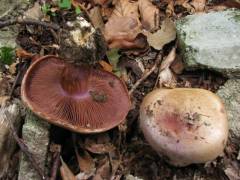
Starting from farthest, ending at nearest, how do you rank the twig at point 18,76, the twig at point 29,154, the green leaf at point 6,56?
the green leaf at point 6,56 → the twig at point 18,76 → the twig at point 29,154

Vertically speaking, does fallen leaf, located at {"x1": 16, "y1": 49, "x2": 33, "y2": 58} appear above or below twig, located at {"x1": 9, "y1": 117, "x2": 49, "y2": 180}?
above

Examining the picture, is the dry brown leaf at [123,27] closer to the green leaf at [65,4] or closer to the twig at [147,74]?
the twig at [147,74]

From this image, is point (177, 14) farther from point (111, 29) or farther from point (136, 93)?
point (136, 93)

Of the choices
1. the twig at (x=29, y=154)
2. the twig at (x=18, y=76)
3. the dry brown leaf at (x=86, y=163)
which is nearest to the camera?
the twig at (x=29, y=154)

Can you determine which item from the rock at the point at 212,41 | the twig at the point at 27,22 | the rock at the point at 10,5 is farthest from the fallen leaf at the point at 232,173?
the rock at the point at 10,5

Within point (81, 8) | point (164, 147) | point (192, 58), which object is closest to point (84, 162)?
point (164, 147)

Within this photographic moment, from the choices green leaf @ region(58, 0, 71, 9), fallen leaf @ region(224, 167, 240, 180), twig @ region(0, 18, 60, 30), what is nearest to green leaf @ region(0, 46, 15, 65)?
twig @ region(0, 18, 60, 30)

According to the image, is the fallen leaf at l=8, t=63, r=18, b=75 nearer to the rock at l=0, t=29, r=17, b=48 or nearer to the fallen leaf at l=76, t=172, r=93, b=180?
the rock at l=0, t=29, r=17, b=48
